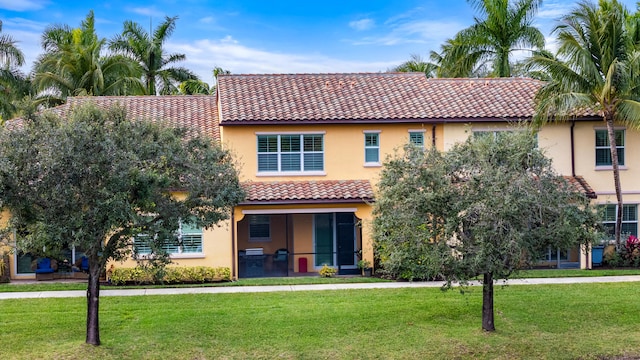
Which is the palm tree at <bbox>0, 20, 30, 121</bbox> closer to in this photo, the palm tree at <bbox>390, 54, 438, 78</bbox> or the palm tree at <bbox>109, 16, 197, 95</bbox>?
the palm tree at <bbox>109, 16, 197, 95</bbox>

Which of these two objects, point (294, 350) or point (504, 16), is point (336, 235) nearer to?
point (294, 350)

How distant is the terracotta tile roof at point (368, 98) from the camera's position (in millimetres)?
23875

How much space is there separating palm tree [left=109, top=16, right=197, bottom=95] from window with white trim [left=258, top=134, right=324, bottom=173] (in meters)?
18.2

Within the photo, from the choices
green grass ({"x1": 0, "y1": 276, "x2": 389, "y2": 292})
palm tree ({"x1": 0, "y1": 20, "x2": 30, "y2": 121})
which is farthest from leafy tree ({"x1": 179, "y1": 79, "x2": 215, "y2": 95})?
green grass ({"x1": 0, "y1": 276, "x2": 389, "y2": 292})

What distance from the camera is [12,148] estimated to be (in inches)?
492

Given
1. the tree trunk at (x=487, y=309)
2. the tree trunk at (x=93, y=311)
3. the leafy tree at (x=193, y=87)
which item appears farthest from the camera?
the leafy tree at (x=193, y=87)

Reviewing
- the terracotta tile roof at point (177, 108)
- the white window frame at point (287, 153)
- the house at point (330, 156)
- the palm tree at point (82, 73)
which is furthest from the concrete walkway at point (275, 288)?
the palm tree at point (82, 73)

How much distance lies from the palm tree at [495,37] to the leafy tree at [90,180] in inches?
944

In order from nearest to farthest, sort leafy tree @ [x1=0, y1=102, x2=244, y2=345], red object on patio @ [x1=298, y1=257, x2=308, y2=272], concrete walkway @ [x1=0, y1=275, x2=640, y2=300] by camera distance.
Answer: leafy tree @ [x1=0, y1=102, x2=244, y2=345] < concrete walkway @ [x1=0, y1=275, x2=640, y2=300] < red object on patio @ [x1=298, y1=257, x2=308, y2=272]

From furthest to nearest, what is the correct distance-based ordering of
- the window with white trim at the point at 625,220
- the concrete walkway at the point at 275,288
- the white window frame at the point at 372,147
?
the window with white trim at the point at 625,220 < the white window frame at the point at 372,147 < the concrete walkway at the point at 275,288

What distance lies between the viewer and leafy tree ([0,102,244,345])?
1244cm

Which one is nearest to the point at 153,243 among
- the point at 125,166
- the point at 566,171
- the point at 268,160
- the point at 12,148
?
the point at 125,166

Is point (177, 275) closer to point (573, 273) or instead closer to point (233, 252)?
point (233, 252)

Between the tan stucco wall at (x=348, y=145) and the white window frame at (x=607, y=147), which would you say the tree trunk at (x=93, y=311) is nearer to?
the tan stucco wall at (x=348, y=145)
